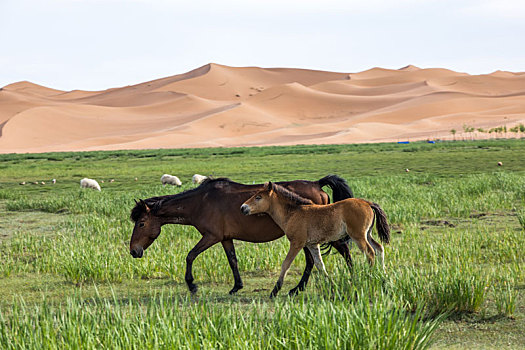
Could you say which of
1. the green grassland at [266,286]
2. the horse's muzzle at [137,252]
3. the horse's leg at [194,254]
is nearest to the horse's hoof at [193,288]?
the horse's leg at [194,254]

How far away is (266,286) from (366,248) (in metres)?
1.71

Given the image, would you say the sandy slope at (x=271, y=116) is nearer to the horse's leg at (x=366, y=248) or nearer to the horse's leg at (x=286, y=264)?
the horse's leg at (x=366, y=248)

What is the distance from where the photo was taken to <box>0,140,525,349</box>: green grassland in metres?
4.91

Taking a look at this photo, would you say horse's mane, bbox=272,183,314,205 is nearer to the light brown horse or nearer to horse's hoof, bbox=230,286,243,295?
the light brown horse

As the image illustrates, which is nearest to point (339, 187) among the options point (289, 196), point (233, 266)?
point (289, 196)

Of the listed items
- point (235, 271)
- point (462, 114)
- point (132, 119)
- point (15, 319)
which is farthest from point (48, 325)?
point (132, 119)

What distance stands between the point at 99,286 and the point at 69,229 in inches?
210

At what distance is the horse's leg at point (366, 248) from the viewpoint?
24.1ft

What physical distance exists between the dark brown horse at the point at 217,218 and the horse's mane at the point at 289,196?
1.76 ft

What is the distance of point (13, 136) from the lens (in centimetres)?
12038

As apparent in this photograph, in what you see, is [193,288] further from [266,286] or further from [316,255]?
[316,255]

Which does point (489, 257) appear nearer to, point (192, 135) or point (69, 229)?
point (69, 229)

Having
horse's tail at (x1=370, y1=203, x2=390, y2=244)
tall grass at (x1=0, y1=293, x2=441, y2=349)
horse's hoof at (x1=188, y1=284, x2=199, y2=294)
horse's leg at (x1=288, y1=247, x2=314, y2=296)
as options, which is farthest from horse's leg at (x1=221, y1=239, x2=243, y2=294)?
tall grass at (x1=0, y1=293, x2=441, y2=349)

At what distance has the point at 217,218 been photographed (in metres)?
7.98
